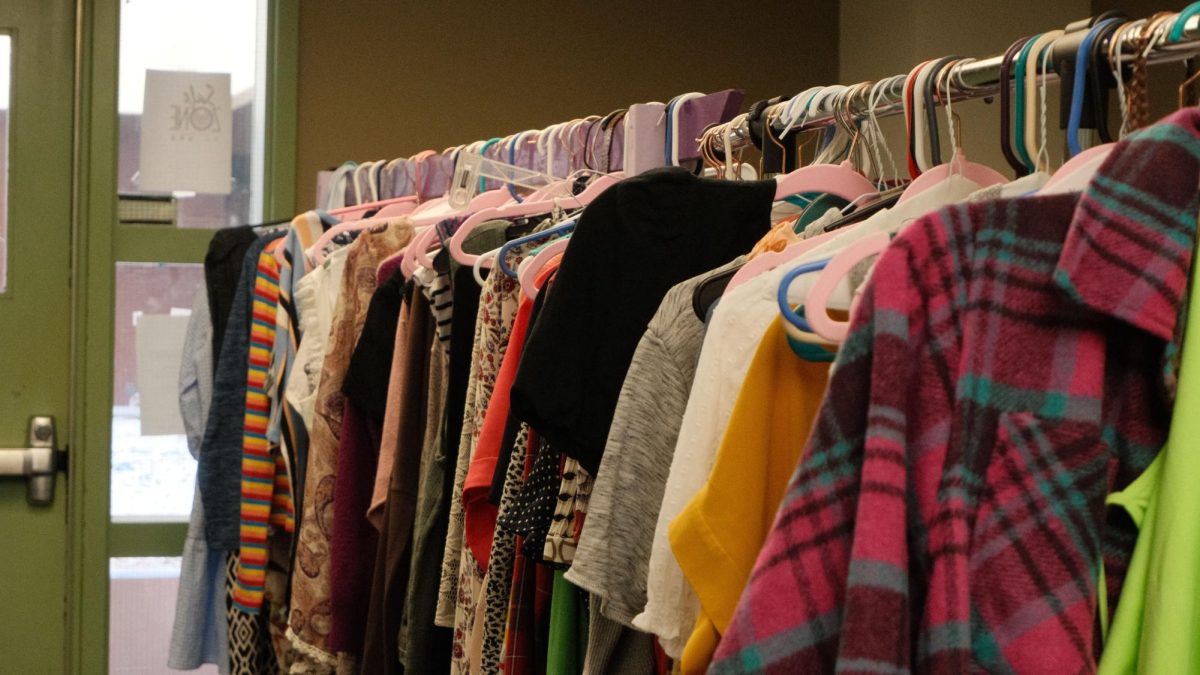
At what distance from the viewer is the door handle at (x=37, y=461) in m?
2.99

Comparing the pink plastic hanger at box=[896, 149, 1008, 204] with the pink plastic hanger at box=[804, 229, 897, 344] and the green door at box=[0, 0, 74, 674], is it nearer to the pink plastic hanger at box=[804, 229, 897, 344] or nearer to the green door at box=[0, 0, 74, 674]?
the pink plastic hanger at box=[804, 229, 897, 344]

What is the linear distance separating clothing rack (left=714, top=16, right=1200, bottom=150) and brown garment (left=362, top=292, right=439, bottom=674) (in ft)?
1.59

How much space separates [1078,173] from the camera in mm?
819

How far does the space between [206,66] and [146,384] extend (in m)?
0.77

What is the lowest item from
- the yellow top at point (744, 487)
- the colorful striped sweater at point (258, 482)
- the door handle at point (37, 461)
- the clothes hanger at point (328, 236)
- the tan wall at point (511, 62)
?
the door handle at point (37, 461)

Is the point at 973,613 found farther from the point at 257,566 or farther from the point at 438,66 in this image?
the point at 438,66

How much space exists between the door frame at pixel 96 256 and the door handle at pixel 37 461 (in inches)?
1.6

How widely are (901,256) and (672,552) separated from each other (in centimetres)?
29

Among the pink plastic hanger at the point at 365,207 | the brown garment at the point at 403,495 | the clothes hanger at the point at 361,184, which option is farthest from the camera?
the clothes hanger at the point at 361,184

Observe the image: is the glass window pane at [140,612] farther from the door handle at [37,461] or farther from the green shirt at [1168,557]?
the green shirt at [1168,557]

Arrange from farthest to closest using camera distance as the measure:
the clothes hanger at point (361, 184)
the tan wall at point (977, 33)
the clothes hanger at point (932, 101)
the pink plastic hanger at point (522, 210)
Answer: the tan wall at point (977, 33), the clothes hanger at point (361, 184), the pink plastic hanger at point (522, 210), the clothes hanger at point (932, 101)

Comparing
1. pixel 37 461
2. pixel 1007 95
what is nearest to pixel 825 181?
pixel 1007 95

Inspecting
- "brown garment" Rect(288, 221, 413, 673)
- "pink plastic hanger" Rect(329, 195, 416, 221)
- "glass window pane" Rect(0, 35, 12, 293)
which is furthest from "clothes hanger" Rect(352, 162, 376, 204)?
"glass window pane" Rect(0, 35, 12, 293)

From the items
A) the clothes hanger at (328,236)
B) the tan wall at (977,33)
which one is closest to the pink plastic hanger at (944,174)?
the clothes hanger at (328,236)
